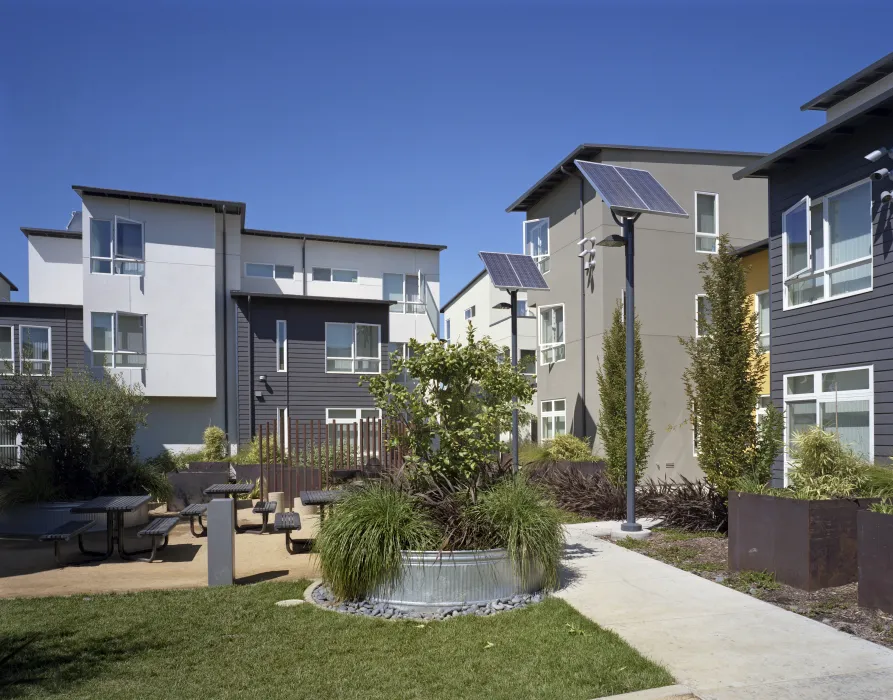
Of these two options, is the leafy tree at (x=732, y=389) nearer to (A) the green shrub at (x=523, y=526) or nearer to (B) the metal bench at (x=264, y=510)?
(A) the green shrub at (x=523, y=526)

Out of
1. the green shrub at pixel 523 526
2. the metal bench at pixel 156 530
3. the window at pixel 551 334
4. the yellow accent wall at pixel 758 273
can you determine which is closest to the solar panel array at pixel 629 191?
the green shrub at pixel 523 526

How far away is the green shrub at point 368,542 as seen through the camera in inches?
284

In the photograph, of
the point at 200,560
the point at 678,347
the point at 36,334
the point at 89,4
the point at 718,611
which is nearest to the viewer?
the point at 718,611

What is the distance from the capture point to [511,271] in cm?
1561

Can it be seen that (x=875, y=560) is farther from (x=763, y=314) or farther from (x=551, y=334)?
(x=551, y=334)

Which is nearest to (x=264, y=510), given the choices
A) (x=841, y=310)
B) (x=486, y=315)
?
Answer: (x=841, y=310)

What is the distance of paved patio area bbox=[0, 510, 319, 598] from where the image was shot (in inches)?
335

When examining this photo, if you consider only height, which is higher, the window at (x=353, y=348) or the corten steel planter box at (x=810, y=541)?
the window at (x=353, y=348)

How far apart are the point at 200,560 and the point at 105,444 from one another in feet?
15.1

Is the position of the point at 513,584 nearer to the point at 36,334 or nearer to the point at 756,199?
the point at 756,199

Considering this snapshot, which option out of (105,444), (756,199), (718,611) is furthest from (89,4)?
(756,199)

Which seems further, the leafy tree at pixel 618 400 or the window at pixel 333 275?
the window at pixel 333 275

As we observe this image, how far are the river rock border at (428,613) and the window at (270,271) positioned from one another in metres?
22.7

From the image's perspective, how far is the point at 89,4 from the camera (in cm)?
1160
